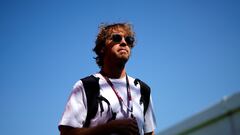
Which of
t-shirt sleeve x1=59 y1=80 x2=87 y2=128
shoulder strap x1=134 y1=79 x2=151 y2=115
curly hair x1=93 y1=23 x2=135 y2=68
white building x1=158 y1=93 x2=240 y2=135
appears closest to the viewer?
white building x1=158 y1=93 x2=240 y2=135

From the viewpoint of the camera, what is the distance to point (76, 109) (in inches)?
111

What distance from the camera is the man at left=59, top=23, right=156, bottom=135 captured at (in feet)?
8.89

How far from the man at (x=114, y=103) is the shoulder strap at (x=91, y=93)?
19mm

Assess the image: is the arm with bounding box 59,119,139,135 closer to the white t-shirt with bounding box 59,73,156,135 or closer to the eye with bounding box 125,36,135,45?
the white t-shirt with bounding box 59,73,156,135

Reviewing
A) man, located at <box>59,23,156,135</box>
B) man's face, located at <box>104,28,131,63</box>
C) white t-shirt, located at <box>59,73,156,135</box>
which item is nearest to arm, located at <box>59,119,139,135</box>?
man, located at <box>59,23,156,135</box>

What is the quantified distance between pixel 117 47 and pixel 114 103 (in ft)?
2.30

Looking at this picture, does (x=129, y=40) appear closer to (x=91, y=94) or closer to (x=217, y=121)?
(x=91, y=94)

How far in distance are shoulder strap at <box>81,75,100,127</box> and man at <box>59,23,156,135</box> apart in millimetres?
19

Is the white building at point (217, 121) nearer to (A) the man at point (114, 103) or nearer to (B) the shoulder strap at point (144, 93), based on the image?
(A) the man at point (114, 103)

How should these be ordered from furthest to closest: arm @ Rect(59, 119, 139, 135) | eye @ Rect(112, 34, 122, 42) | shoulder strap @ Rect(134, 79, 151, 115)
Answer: eye @ Rect(112, 34, 122, 42), shoulder strap @ Rect(134, 79, 151, 115), arm @ Rect(59, 119, 139, 135)

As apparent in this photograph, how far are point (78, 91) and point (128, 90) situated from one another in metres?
0.50

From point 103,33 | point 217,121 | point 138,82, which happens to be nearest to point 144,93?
point 138,82

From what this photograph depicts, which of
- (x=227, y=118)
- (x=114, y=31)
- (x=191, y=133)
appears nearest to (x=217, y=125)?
(x=227, y=118)

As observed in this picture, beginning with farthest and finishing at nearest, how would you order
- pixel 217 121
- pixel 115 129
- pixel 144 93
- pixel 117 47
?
pixel 117 47, pixel 144 93, pixel 115 129, pixel 217 121
